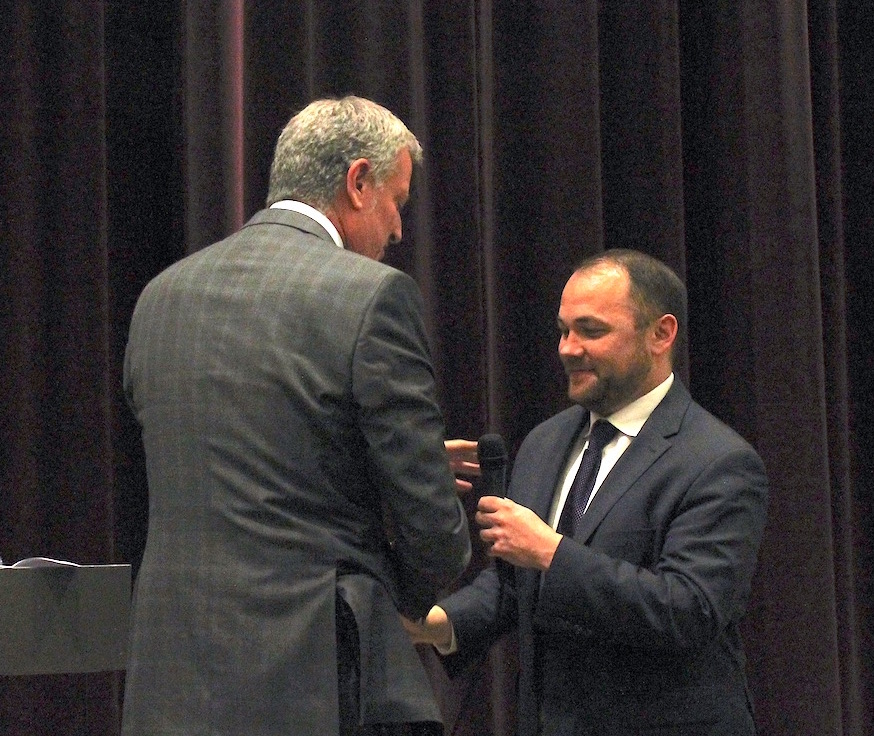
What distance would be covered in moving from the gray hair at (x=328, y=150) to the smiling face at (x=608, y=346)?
0.66 metres

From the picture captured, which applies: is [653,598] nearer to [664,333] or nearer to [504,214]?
[664,333]

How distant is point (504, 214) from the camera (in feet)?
11.2

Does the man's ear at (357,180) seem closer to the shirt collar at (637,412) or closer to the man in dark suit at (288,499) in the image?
A: the man in dark suit at (288,499)

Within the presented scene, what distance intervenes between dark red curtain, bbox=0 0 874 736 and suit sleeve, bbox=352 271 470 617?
1.20 m

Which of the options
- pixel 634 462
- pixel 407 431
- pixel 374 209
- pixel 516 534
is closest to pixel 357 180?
pixel 374 209

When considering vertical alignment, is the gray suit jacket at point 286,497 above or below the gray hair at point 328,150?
below

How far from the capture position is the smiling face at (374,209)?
193 cm

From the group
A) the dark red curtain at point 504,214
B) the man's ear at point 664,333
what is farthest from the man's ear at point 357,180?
the dark red curtain at point 504,214

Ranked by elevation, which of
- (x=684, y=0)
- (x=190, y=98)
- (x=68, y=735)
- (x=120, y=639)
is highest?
(x=684, y=0)

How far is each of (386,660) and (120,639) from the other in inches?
19.4

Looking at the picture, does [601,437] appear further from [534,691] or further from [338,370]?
[338,370]

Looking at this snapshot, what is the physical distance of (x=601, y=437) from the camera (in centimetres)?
244

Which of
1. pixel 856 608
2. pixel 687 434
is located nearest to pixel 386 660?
pixel 687 434

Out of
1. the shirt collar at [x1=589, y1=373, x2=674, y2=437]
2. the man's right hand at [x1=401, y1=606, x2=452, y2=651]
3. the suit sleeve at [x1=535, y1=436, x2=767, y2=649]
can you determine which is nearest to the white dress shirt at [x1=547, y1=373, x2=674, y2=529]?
the shirt collar at [x1=589, y1=373, x2=674, y2=437]
